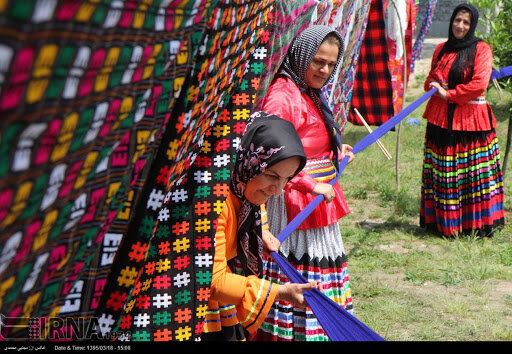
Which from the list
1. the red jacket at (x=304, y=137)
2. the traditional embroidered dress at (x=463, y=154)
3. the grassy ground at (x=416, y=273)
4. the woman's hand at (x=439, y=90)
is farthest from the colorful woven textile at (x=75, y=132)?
the traditional embroidered dress at (x=463, y=154)

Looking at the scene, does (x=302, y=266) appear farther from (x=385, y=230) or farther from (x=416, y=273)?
(x=385, y=230)

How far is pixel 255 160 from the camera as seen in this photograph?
1.96 metres

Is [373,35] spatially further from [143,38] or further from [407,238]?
[143,38]

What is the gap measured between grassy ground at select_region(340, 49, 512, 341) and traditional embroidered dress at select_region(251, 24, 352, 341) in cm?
102

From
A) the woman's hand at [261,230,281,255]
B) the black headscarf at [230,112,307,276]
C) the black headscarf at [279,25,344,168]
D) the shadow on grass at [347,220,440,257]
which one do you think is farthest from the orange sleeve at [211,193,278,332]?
the shadow on grass at [347,220,440,257]

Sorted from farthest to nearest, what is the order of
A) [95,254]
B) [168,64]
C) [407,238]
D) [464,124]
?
1. [407,238]
2. [464,124]
3. [95,254]
4. [168,64]

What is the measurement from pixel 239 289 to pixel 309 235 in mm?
997

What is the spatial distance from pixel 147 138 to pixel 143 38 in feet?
0.75

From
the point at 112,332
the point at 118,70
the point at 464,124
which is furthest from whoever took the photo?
the point at 464,124

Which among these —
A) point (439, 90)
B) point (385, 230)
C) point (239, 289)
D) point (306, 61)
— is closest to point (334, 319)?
point (239, 289)

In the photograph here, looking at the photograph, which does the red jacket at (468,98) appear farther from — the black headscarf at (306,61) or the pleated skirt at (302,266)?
the pleated skirt at (302,266)

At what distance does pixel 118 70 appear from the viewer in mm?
960

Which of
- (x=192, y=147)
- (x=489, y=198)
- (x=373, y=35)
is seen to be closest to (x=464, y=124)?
(x=489, y=198)

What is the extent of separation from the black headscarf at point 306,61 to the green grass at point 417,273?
5.06 feet
